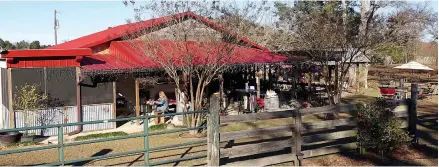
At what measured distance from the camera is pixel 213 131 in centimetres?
625

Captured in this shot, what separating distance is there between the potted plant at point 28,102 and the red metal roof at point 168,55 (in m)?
1.53

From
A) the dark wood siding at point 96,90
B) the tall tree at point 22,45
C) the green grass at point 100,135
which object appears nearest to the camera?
the green grass at point 100,135

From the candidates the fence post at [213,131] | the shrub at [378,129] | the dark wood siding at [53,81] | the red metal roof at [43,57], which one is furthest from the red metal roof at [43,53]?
the shrub at [378,129]

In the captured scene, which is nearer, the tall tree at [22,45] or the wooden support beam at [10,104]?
the wooden support beam at [10,104]

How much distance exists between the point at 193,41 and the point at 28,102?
4.89 metres

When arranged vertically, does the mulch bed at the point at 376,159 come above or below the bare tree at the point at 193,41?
below

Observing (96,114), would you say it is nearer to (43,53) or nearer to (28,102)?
(28,102)

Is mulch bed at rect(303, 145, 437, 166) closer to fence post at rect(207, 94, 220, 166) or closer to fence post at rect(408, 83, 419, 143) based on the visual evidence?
fence post at rect(408, 83, 419, 143)

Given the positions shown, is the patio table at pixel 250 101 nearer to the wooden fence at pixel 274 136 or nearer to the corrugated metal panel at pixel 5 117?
→ the wooden fence at pixel 274 136

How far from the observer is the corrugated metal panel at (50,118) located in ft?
39.5

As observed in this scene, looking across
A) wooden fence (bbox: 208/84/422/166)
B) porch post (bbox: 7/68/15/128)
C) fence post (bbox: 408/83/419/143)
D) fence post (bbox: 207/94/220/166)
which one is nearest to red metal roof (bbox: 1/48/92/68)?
porch post (bbox: 7/68/15/128)

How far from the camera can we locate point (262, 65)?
16.2 meters

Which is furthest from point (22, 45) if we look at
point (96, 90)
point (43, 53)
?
point (43, 53)

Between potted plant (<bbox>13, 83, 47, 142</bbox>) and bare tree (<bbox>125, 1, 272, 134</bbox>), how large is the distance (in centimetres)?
324
